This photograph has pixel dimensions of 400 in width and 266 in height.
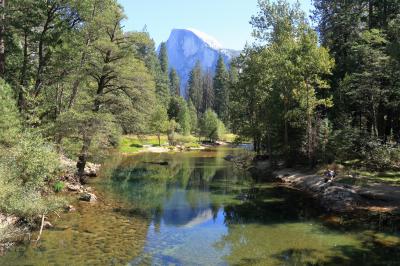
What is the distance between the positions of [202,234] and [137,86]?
1901 cm

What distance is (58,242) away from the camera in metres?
19.0

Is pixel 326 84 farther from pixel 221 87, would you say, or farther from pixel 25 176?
pixel 221 87

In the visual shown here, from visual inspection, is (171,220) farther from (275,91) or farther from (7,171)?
(275,91)

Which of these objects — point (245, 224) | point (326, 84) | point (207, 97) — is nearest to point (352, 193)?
point (245, 224)

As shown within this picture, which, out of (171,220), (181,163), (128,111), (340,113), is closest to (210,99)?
(181,163)

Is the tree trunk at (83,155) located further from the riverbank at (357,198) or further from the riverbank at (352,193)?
the riverbank at (357,198)

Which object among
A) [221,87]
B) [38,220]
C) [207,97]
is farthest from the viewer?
[207,97]

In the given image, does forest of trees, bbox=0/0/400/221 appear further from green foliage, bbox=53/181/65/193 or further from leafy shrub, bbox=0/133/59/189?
green foliage, bbox=53/181/65/193

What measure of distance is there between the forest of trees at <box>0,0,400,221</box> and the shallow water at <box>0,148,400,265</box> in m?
3.11

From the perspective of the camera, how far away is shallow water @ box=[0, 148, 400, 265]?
57.5ft

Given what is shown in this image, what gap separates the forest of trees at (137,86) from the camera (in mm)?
25030

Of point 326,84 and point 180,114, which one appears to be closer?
→ point 326,84

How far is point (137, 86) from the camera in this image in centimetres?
3716

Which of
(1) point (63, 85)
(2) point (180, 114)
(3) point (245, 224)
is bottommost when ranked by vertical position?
(3) point (245, 224)
